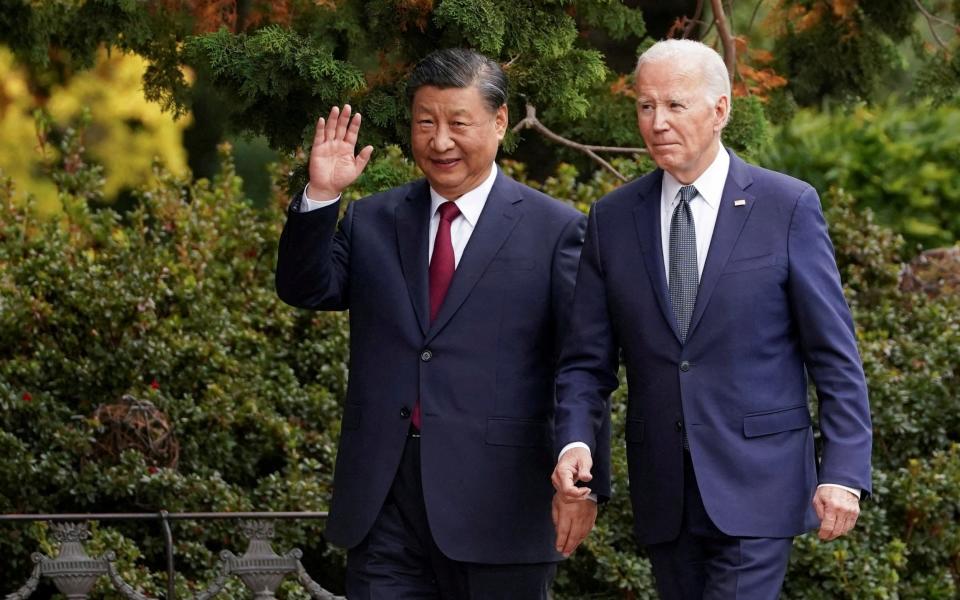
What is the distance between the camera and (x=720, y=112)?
3.95 metres

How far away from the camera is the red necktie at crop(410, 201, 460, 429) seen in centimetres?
421

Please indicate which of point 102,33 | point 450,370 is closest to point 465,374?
point 450,370

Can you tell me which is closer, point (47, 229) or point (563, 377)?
point (563, 377)

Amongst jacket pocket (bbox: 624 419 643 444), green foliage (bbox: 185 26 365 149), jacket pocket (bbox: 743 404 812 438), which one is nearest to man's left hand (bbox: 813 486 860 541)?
jacket pocket (bbox: 743 404 812 438)

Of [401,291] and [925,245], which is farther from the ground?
[925,245]

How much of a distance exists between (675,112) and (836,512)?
1.06 meters

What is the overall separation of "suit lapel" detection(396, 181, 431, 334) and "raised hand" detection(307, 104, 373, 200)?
24 centimetres

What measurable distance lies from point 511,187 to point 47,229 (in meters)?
4.05

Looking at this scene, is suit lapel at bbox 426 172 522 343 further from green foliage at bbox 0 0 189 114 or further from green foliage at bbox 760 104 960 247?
green foliage at bbox 760 104 960 247

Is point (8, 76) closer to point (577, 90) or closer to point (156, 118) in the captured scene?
point (156, 118)

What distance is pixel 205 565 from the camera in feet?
21.9

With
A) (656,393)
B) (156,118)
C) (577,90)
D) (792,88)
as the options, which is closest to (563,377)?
(656,393)

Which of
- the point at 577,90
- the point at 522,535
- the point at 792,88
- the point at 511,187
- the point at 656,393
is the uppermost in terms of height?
the point at 792,88

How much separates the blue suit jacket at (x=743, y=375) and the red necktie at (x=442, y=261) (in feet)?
1.48
